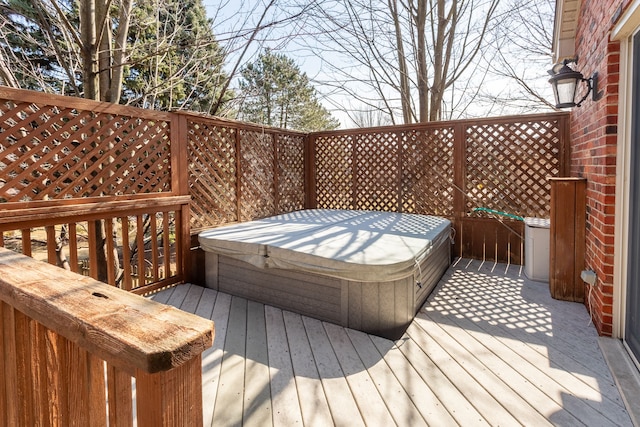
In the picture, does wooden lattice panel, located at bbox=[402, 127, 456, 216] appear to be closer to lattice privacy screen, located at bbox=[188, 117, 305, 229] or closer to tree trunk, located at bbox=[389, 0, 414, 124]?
lattice privacy screen, located at bbox=[188, 117, 305, 229]

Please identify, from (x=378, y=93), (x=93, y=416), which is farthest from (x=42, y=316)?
(x=378, y=93)

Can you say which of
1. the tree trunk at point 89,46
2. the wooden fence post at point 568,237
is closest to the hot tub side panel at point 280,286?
the wooden fence post at point 568,237

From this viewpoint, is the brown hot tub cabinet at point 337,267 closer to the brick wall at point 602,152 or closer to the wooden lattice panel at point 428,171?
the wooden lattice panel at point 428,171

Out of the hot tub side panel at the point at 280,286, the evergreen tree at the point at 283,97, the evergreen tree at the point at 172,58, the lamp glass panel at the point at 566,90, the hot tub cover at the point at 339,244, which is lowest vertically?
the hot tub side panel at the point at 280,286

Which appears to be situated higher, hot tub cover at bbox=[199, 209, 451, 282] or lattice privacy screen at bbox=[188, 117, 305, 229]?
lattice privacy screen at bbox=[188, 117, 305, 229]

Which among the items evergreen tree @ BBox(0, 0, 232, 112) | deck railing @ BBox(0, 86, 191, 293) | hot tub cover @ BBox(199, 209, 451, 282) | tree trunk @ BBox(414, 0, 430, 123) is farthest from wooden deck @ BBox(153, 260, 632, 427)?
tree trunk @ BBox(414, 0, 430, 123)

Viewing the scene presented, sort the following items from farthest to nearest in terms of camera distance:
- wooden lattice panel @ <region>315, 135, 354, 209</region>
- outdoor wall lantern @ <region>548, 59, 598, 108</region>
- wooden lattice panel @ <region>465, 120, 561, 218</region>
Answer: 1. wooden lattice panel @ <region>315, 135, 354, 209</region>
2. wooden lattice panel @ <region>465, 120, 561, 218</region>
3. outdoor wall lantern @ <region>548, 59, 598, 108</region>

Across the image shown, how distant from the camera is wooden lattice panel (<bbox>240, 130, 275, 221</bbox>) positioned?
4402 millimetres

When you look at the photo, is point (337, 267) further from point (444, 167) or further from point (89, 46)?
point (89, 46)

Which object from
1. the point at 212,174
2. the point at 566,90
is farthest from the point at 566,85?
the point at 212,174

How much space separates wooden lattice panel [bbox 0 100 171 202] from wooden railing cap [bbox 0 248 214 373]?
81.3 inches

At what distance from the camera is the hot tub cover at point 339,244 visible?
7.94ft

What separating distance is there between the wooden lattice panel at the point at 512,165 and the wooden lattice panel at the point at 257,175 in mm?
2645

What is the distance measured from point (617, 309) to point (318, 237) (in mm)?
2207
